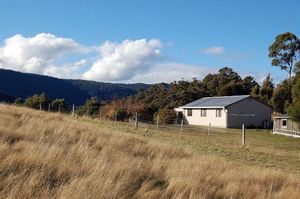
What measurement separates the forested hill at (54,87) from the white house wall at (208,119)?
44432 millimetres

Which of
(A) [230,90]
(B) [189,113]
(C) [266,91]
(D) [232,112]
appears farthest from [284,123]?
(A) [230,90]

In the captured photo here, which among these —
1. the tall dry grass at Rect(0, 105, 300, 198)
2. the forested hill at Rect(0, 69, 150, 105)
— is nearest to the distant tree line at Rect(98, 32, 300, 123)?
the forested hill at Rect(0, 69, 150, 105)

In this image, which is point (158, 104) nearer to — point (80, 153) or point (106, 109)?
point (106, 109)

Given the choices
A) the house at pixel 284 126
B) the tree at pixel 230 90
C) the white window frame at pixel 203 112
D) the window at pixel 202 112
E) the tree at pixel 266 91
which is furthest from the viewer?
the tree at pixel 230 90

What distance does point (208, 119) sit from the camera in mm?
59438

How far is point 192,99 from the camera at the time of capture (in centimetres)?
7231

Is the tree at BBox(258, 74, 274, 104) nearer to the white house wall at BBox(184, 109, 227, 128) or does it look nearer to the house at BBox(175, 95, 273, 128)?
the house at BBox(175, 95, 273, 128)

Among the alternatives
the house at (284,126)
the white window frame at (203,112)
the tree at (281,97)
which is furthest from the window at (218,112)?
the tree at (281,97)

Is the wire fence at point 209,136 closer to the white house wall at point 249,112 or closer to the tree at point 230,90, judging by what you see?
the white house wall at point 249,112

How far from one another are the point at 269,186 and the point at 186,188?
271 centimetres

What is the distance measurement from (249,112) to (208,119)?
16.7ft

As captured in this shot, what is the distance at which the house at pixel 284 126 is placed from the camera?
47603mm

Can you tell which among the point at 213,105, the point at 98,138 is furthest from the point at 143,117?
the point at 98,138

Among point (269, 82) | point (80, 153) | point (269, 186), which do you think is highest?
point (269, 82)
